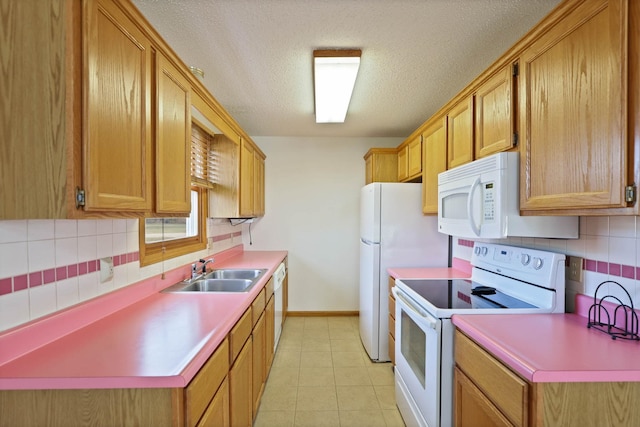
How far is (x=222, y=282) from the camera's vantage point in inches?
95.5

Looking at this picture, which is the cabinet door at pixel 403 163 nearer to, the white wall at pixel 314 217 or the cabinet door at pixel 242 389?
the white wall at pixel 314 217

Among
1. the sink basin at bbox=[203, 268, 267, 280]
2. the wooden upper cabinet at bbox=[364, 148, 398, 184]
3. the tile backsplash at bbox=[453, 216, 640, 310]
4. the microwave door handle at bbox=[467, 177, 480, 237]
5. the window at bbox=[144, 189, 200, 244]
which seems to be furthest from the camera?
the wooden upper cabinet at bbox=[364, 148, 398, 184]

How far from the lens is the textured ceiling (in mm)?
1533

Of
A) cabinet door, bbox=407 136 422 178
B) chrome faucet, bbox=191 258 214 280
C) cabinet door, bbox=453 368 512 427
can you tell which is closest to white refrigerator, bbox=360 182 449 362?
cabinet door, bbox=407 136 422 178

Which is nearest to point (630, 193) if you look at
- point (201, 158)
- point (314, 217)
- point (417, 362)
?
point (417, 362)

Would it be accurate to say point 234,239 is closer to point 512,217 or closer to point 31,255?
point 31,255

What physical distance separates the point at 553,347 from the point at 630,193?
632mm

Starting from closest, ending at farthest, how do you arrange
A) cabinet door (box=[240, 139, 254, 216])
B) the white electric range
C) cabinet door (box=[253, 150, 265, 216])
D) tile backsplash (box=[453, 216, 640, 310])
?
tile backsplash (box=[453, 216, 640, 310])
the white electric range
cabinet door (box=[240, 139, 254, 216])
cabinet door (box=[253, 150, 265, 216])

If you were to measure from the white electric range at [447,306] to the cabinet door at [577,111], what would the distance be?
488 mm

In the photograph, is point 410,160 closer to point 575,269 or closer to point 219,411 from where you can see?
point 575,269

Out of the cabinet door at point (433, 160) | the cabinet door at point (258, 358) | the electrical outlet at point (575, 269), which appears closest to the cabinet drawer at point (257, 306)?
the cabinet door at point (258, 358)

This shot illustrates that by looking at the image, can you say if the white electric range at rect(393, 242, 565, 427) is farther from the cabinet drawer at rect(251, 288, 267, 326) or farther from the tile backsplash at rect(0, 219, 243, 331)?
the tile backsplash at rect(0, 219, 243, 331)

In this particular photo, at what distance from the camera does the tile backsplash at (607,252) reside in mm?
1318

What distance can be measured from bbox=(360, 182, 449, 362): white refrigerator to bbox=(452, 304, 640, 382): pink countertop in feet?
4.29
